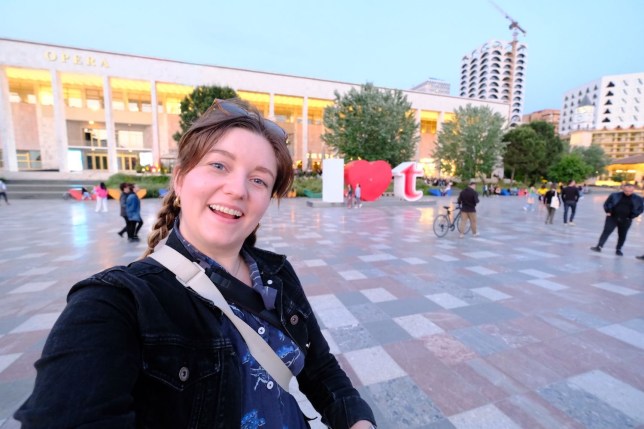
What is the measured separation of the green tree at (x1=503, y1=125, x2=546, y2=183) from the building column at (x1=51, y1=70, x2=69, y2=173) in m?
51.3

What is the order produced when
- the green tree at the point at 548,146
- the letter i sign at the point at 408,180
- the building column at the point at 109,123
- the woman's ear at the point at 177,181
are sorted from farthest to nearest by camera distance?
the green tree at the point at 548,146 < the building column at the point at 109,123 < the letter i sign at the point at 408,180 < the woman's ear at the point at 177,181

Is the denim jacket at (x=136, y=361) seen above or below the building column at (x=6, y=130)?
below

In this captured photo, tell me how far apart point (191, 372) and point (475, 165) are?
38.5 meters

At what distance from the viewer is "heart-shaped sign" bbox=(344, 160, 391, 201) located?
19141 mm

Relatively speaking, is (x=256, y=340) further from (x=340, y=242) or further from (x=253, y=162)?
(x=340, y=242)

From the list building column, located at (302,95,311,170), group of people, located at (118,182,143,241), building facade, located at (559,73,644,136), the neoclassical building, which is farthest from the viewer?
building facade, located at (559,73,644,136)

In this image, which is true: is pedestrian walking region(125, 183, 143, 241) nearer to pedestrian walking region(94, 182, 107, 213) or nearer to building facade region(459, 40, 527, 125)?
pedestrian walking region(94, 182, 107, 213)

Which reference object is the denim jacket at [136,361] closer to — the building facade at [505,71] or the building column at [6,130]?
the building column at [6,130]

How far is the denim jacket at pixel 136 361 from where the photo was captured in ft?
2.22

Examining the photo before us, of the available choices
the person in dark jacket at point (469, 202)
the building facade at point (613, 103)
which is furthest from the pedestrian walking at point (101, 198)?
the building facade at point (613, 103)

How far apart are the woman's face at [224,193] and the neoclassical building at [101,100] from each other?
32.1 meters

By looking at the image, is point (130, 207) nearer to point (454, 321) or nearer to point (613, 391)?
point (454, 321)

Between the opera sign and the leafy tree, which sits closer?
the opera sign

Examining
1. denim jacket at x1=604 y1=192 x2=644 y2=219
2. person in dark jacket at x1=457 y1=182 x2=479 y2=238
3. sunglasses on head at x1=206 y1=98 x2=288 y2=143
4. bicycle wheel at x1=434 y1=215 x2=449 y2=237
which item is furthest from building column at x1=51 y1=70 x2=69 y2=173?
denim jacket at x1=604 y1=192 x2=644 y2=219
